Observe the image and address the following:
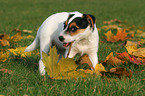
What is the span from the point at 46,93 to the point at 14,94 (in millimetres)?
292

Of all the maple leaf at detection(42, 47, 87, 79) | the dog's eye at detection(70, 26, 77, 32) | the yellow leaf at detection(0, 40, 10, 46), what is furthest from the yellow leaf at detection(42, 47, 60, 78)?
the yellow leaf at detection(0, 40, 10, 46)

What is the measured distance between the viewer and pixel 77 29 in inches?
82.7

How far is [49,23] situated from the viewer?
2.46 metres

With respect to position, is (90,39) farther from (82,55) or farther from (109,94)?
(109,94)

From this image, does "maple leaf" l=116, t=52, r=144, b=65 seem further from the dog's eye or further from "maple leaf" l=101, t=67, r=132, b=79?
the dog's eye

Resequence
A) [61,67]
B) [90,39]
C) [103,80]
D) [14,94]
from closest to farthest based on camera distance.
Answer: [14,94], [61,67], [103,80], [90,39]

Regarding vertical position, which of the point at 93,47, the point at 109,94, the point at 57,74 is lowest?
the point at 109,94

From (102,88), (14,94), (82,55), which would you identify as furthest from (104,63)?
(14,94)

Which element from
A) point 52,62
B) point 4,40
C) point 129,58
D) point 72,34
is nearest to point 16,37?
point 4,40

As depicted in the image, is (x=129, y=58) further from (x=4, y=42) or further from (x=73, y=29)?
(x=4, y=42)

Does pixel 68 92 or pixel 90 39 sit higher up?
pixel 90 39

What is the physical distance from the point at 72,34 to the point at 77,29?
0.26 ft

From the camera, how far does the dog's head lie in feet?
6.81

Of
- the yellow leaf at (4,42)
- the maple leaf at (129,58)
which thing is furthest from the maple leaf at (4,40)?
the maple leaf at (129,58)
